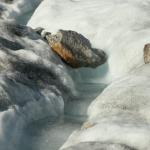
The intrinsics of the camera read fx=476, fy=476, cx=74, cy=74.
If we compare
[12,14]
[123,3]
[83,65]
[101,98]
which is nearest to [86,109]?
[101,98]

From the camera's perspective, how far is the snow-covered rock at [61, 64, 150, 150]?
10.2 m

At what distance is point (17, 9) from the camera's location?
25.6 metres

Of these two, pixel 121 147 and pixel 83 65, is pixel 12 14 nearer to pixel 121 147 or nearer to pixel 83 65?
pixel 83 65

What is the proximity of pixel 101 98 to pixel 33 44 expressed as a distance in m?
4.17

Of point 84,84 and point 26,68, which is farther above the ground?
point 26,68

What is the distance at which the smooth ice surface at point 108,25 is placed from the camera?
670 inches

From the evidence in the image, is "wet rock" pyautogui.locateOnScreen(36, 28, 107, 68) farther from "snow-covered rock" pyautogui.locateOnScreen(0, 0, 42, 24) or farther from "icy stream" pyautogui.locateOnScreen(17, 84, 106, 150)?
"snow-covered rock" pyautogui.locateOnScreen(0, 0, 42, 24)

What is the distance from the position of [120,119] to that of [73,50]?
5.77 metres

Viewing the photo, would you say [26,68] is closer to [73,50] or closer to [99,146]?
[73,50]

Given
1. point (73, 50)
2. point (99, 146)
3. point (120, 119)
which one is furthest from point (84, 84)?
point (99, 146)

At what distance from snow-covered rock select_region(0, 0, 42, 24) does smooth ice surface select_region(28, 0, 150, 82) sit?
4.12ft

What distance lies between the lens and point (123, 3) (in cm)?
2208

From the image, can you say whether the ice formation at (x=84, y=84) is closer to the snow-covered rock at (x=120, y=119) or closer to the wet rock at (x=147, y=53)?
the snow-covered rock at (x=120, y=119)

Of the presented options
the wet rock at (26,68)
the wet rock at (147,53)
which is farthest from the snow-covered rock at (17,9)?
the wet rock at (147,53)
